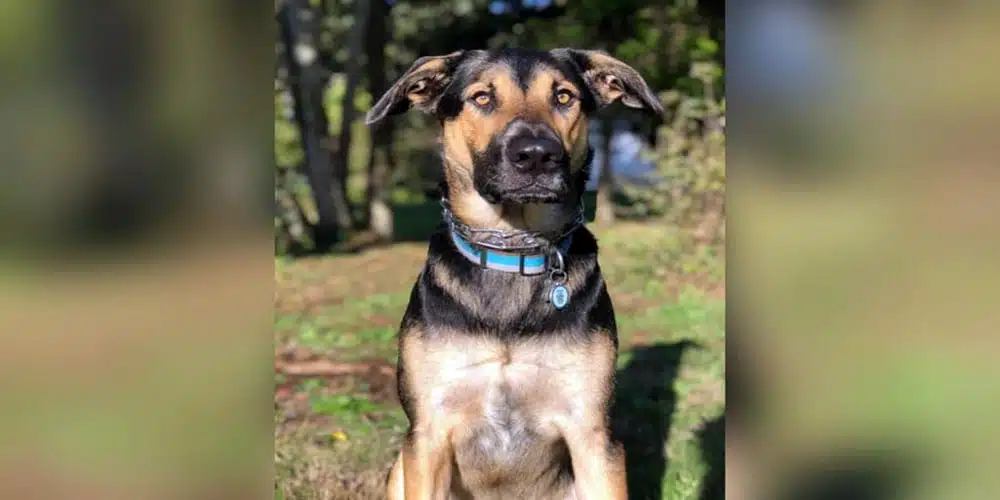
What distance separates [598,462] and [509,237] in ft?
3.26

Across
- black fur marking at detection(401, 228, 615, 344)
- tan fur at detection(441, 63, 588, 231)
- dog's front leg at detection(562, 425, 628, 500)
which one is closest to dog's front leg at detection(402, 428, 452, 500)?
black fur marking at detection(401, 228, 615, 344)

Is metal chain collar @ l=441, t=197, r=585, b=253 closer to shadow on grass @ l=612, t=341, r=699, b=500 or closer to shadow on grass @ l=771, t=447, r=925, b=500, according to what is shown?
shadow on grass @ l=612, t=341, r=699, b=500

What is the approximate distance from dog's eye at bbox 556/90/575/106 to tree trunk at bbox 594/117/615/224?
14.6m

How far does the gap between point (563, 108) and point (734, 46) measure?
187cm

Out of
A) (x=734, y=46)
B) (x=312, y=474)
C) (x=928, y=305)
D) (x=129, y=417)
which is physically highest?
(x=734, y=46)

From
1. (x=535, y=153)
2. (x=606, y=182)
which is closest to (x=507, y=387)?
(x=535, y=153)

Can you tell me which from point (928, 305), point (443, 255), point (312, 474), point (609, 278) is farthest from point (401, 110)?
point (609, 278)

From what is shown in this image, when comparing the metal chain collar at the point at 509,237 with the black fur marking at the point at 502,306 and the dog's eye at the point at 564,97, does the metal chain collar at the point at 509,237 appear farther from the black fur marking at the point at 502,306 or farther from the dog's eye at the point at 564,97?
the dog's eye at the point at 564,97

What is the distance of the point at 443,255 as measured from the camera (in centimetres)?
382

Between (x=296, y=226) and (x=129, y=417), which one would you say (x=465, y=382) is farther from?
(x=296, y=226)

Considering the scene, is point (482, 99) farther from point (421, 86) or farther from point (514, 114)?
point (421, 86)

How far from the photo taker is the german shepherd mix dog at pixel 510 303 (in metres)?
3.53

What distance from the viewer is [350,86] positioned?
60.2 feet

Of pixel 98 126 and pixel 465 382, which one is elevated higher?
pixel 98 126
